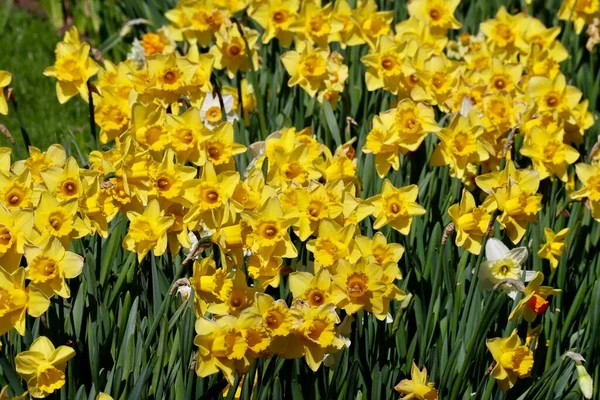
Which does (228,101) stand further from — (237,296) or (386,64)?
(237,296)

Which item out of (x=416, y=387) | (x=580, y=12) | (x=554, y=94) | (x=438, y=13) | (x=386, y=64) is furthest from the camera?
(x=580, y=12)

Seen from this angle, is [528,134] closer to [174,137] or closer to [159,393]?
[174,137]

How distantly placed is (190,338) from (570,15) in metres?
2.72

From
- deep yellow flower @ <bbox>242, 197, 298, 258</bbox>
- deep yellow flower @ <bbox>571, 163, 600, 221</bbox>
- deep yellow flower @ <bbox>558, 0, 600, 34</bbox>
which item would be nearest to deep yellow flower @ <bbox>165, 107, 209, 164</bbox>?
deep yellow flower @ <bbox>242, 197, 298, 258</bbox>

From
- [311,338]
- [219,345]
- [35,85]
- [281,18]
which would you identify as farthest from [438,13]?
[35,85]

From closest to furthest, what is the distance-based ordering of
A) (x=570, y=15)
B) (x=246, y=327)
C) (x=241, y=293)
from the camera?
1. (x=246, y=327)
2. (x=241, y=293)
3. (x=570, y=15)

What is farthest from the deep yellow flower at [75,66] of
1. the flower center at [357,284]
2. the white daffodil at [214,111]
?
the flower center at [357,284]

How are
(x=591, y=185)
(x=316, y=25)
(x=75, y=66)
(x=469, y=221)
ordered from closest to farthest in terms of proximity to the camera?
(x=469, y=221), (x=591, y=185), (x=75, y=66), (x=316, y=25)

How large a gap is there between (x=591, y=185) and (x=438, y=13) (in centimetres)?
112

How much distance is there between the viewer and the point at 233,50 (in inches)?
136

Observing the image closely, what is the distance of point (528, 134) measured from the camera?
3.14 metres

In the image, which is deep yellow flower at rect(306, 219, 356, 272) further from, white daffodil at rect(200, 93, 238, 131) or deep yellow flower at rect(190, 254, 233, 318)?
white daffodil at rect(200, 93, 238, 131)

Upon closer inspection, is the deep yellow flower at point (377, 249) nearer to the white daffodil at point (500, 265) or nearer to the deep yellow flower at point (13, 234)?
the white daffodil at point (500, 265)

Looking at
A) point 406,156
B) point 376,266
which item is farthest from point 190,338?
point 406,156
